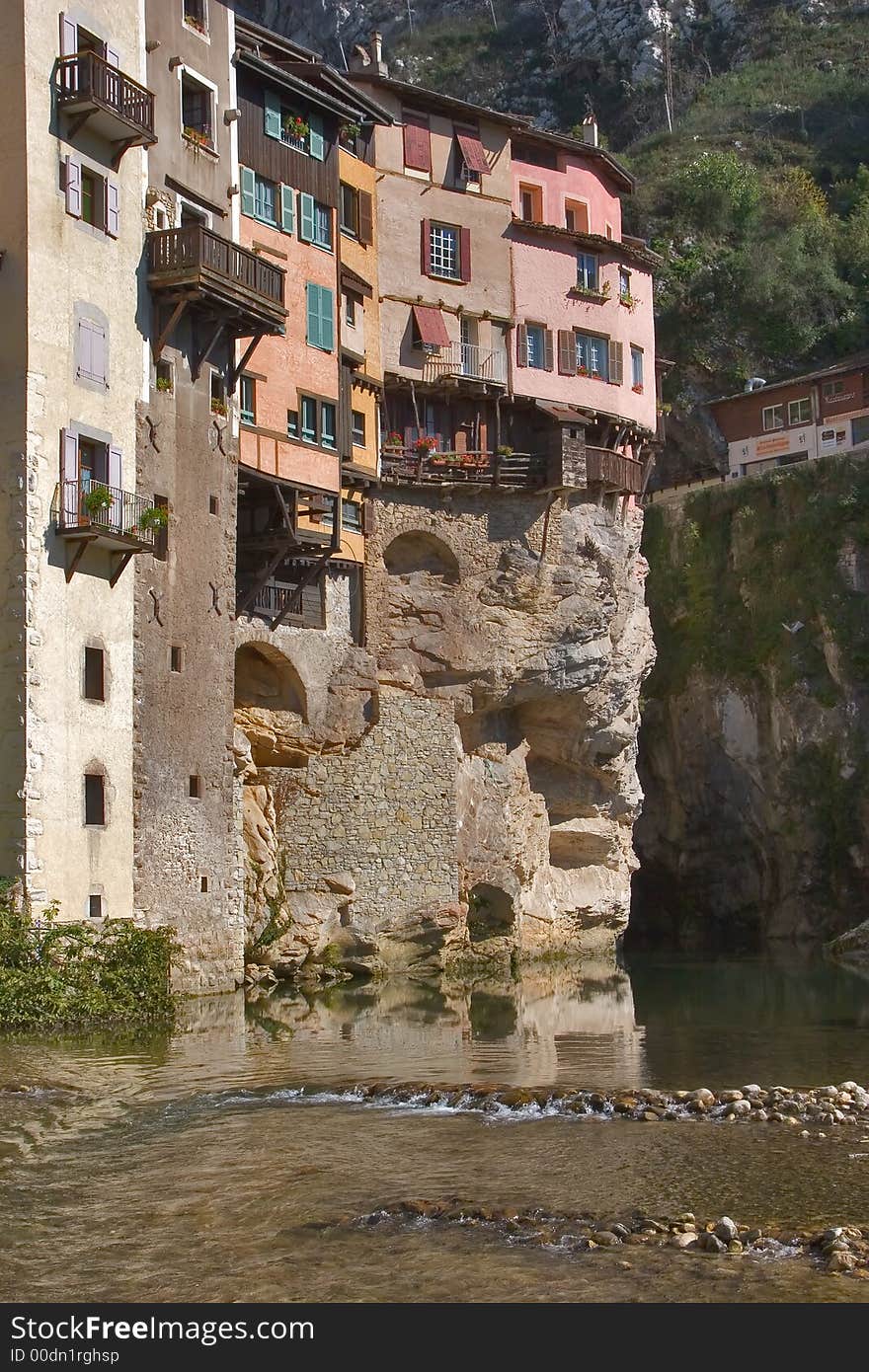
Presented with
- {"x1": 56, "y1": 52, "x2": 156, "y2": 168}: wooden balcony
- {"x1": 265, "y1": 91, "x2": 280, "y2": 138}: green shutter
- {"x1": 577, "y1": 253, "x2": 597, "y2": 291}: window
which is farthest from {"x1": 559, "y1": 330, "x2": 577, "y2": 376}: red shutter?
{"x1": 56, "y1": 52, "x2": 156, "y2": 168}: wooden balcony

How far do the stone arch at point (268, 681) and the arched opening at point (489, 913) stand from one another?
9.56 meters

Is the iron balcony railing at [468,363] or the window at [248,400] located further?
the iron balcony railing at [468,363]

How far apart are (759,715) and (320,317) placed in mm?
29437

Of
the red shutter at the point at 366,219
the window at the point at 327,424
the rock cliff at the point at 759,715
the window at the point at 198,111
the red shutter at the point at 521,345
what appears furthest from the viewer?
the rock cliff at the point at 759,715

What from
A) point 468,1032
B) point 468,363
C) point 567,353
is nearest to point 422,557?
point 468,363

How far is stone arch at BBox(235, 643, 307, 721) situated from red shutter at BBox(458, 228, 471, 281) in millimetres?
15694

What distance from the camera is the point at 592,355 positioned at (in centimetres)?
6138

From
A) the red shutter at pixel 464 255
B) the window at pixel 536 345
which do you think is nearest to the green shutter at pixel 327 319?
the red shutter at pixel 464 255

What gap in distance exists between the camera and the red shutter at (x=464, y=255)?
191 ft

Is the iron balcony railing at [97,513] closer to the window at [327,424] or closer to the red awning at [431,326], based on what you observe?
the window at [327,424]

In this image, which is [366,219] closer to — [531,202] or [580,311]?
[531,202]

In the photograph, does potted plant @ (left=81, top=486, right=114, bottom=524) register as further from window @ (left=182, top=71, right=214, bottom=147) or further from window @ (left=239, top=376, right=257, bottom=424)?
window @ (left=182, top=71, right=214, bottom=147)

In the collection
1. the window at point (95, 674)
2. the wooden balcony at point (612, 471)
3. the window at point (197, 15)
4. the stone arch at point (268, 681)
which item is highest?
the window at point (197, 15)

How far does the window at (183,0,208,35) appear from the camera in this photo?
44.7 meters
